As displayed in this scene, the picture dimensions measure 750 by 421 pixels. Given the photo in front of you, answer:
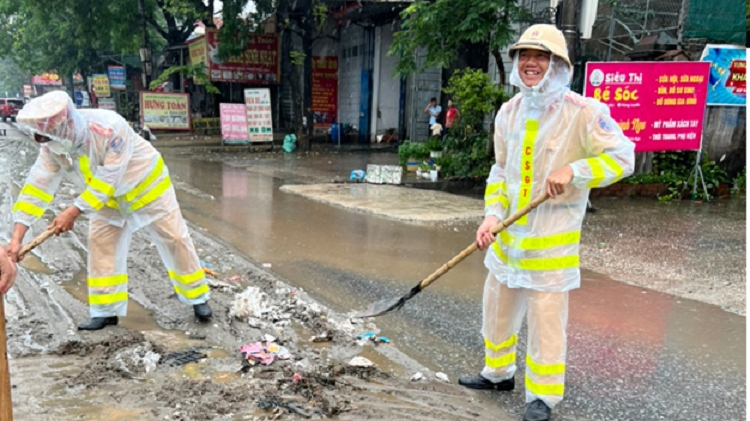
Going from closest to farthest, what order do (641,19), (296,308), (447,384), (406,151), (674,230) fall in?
1. (447,384)
2. (296,308)
3. (674,230)
4. (641,19)
5. (406,151)

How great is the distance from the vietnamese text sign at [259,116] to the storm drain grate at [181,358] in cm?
1308

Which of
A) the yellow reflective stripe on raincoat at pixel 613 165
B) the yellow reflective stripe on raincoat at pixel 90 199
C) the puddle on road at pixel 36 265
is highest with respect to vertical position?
the yellow reflective stripe on raincoat at pixel 613 165

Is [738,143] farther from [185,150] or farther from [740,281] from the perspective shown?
[185,150]

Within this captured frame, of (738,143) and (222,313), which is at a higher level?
(738,143)

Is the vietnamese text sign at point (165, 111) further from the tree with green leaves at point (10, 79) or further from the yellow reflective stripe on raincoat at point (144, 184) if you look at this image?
the tree with green leaves at point (10, 79)

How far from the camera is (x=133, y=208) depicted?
3.85 m

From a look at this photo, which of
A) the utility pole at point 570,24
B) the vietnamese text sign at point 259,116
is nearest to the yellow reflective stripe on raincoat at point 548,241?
the utility pole at point 570,24

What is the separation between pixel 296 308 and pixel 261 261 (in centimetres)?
142

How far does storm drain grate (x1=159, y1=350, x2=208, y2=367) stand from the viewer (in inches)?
134

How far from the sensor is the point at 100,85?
30.0m

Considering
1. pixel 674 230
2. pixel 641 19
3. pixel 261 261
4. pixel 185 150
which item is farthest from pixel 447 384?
pixel 185 150

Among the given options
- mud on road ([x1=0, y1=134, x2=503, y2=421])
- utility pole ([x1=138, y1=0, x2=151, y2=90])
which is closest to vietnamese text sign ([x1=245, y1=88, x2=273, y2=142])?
utility pole ([x1=138, y1=0, x2=151, y2=90])

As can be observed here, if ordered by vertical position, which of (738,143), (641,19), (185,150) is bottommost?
(185,150)

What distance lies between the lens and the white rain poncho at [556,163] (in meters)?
2.70
